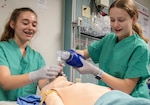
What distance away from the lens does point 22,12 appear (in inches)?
62.1

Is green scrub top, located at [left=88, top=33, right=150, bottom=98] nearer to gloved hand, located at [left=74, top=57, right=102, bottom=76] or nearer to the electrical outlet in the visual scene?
gloved hand, located at [left=74, top=57, right=102, bottom=76]

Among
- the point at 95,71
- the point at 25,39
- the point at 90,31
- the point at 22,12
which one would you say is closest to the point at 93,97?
the point at 95,71

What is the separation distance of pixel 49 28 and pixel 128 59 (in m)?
0.90

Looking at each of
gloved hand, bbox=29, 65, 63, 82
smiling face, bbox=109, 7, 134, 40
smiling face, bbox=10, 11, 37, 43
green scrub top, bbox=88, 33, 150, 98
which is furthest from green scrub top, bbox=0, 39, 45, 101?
smiling face, bbox=109, 7, 134, 40

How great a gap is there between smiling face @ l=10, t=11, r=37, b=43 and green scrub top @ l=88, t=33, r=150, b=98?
1.81 ft

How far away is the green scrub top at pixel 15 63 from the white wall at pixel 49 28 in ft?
1.29

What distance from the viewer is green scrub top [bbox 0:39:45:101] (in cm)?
146

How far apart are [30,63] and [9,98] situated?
0.88 feet

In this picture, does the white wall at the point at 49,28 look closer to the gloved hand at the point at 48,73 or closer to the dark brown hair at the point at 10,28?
the dark brown hair at the point at 10,28

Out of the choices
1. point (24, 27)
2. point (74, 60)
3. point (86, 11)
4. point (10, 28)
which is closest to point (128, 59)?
point (74, 60)

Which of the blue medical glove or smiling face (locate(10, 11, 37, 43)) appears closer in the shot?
the blue medical glove

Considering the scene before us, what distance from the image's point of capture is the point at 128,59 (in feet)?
4.93

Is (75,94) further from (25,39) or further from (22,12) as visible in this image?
(22,12)

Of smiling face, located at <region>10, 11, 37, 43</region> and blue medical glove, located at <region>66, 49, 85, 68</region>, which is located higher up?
smiling face, located at <region>10, 11, 37, 43</region>
